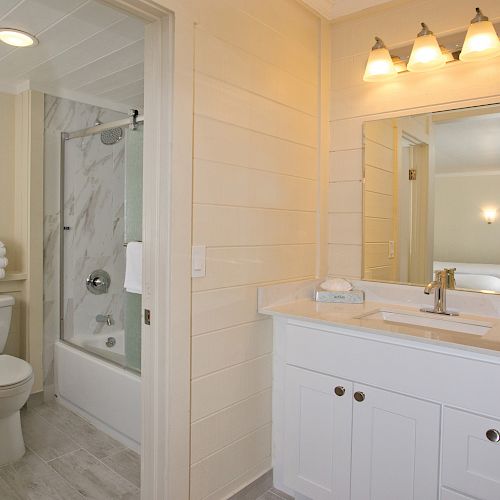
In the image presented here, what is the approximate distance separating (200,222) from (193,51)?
0.64 metres

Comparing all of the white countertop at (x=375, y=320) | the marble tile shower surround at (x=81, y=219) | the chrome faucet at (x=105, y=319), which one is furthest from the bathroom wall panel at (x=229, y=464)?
the chrome faucet at (x=105, y=319)

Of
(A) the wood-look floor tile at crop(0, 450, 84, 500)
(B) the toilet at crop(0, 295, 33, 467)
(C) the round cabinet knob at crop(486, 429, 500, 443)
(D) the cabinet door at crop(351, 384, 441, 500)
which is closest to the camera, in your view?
(C) the round cabinet knob at crop(486, 429, 500, 443)

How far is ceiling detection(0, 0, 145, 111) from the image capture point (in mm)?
1955

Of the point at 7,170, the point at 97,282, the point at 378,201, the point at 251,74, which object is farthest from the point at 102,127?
the point at 378,201

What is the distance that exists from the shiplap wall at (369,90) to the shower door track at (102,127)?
1.07 meters

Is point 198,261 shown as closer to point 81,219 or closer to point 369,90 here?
point 369,90

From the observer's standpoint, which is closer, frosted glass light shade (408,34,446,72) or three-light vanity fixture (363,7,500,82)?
three-light vanity fixture (363,7,500,82)

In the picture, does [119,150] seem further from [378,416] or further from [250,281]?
[378,416]

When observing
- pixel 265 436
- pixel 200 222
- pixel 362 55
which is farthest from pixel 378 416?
pixel 362 55

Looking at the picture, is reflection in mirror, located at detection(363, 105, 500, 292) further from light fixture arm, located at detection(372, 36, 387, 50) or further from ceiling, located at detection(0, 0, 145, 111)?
ceiling, located at detection(0, 0, 145, 111)

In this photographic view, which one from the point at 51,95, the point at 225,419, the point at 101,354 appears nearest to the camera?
the point at 225,419

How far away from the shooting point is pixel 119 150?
10.5ft

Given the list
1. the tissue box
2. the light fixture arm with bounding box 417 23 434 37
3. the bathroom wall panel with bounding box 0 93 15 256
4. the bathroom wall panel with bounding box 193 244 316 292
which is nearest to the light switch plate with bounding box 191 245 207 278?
the bathroom wall panel with bounding box 193 244 316 292

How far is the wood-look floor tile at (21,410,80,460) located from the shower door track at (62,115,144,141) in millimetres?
1840
